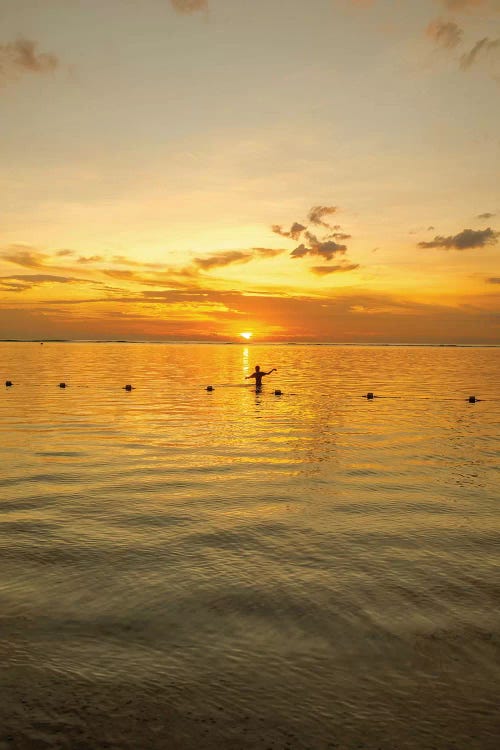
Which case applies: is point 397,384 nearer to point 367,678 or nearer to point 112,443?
point 112,443

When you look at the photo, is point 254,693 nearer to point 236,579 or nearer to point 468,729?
point 468,729

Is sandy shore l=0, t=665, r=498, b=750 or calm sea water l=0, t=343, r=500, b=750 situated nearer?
sandy shore l=0, t=665, r=498, b=750

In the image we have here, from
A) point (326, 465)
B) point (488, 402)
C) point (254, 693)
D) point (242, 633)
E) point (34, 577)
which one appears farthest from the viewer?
point (488, 402)

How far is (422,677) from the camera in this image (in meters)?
8.02

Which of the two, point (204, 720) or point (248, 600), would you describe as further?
point (248, 600)

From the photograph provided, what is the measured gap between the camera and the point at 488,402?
162 feet

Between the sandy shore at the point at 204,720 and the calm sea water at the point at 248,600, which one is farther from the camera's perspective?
the calm sea water at the point at 248,600

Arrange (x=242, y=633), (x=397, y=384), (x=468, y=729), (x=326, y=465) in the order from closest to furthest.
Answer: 1. (x=468, y=729)
2. (x=242, y=633)
3. (x=326, y=465)
4. (x=397, y=384)

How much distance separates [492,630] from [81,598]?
7.49 m

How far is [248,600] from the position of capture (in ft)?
34.3

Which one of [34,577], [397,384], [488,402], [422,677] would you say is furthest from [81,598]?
[397,384]

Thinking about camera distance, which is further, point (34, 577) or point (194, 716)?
point (34, 577)

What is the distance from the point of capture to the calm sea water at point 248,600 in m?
7.04

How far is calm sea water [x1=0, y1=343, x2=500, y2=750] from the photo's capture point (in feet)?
23.1
